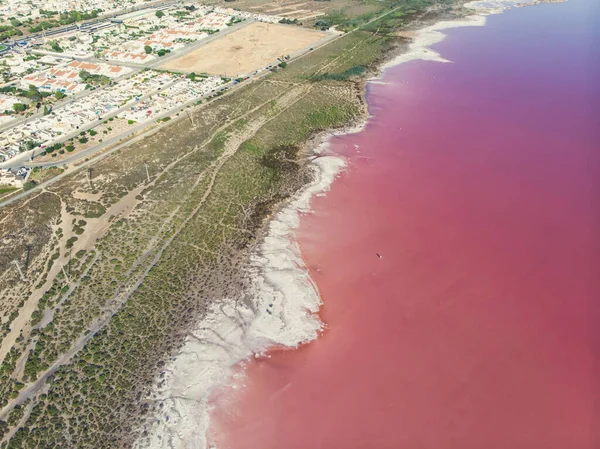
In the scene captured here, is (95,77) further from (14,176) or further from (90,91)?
(14,176)

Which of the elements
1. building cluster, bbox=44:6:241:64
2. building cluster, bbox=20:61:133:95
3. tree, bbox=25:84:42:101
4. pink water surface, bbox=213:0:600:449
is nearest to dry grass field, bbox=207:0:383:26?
building cluster, bbox=44:6:241:64

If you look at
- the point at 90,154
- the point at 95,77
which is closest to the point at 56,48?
the point at 95,77

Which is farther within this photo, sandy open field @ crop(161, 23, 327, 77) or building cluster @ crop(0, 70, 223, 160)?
sandy open field @ crop(161, 23, 327, 77)

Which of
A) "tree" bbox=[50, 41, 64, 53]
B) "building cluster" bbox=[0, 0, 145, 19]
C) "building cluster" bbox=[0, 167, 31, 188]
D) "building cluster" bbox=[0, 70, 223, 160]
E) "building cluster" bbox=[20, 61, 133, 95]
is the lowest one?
"building cluster" bbox=[0, 167, 31, 188]

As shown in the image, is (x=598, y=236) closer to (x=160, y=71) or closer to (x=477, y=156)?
(x=477, y=156)

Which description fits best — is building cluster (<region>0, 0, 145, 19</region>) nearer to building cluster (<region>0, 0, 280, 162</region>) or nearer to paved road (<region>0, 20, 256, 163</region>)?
building cluster (<region>0, 0, 280, 162</region>)
